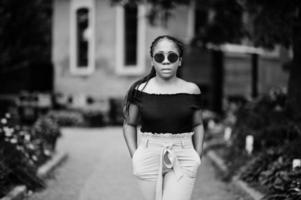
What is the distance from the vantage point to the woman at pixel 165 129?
141 inches

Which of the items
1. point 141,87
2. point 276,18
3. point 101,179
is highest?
point 276,18

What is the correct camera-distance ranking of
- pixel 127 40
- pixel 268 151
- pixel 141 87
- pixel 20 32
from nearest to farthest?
1. pixel 141 87
2. pixel 268 151
3. pixel 127 40
4. pixel 20 32

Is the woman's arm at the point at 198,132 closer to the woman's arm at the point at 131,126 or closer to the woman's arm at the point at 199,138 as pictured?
the woman's arm at the point at 199,138

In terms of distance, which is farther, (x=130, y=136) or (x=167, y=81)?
(x=130, y=136)

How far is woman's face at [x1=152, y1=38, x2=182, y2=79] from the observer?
3711mm

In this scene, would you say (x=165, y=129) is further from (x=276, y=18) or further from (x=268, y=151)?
(x=276, y=18)

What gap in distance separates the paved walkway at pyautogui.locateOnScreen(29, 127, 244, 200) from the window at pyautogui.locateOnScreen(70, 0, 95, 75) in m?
9.79

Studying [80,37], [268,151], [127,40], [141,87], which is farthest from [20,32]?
[141,87]

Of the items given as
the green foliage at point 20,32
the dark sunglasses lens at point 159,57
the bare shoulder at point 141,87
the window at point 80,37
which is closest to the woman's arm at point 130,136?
the bare shoulder at point 141,87

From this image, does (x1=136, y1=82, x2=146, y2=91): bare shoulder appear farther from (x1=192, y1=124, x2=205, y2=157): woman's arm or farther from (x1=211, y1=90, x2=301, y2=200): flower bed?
(x1=211, y1=90, x2=301, y2=200): flower bed

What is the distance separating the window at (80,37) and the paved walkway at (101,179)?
32.1 feet

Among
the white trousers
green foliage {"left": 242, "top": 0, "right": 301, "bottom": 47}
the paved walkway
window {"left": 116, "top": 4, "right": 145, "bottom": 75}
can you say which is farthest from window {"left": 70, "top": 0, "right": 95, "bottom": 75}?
the white trousers

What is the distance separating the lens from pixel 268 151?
7988 mm

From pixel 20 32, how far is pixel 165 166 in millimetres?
19870
